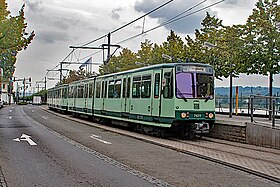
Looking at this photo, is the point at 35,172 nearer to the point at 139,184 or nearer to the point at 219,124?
the point at 139,184

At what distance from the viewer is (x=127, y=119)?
73.4ft

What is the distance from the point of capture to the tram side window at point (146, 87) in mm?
19641

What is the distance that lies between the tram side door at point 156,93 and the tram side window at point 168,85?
467 millimetres

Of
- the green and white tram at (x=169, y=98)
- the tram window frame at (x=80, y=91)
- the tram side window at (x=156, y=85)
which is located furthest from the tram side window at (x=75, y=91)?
the tram side window at (x=156, y=85)

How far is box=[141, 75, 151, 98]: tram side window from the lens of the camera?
19.6 m

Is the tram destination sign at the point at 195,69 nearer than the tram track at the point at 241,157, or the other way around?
the tram track at the point at 241,157

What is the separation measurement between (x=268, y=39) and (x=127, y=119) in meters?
8.81

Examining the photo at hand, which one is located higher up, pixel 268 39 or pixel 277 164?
pixel 268 39

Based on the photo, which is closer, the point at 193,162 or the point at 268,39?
the point at 193,162

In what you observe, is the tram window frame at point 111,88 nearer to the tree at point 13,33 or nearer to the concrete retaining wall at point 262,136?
the tree at point 13,33

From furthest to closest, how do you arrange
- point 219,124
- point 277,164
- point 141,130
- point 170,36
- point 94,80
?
point 170,36 < point 94,80 < point 141,130 < point 219,124 < point 277,164

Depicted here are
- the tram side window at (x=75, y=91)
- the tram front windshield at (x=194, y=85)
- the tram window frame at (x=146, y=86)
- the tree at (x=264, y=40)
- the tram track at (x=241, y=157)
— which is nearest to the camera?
the tram track at (x=241, y=157)

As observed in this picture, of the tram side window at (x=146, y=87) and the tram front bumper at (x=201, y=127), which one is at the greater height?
the tram side window at (x=146, y=87)

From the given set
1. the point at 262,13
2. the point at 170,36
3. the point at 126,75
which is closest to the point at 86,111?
the point at 126,75
